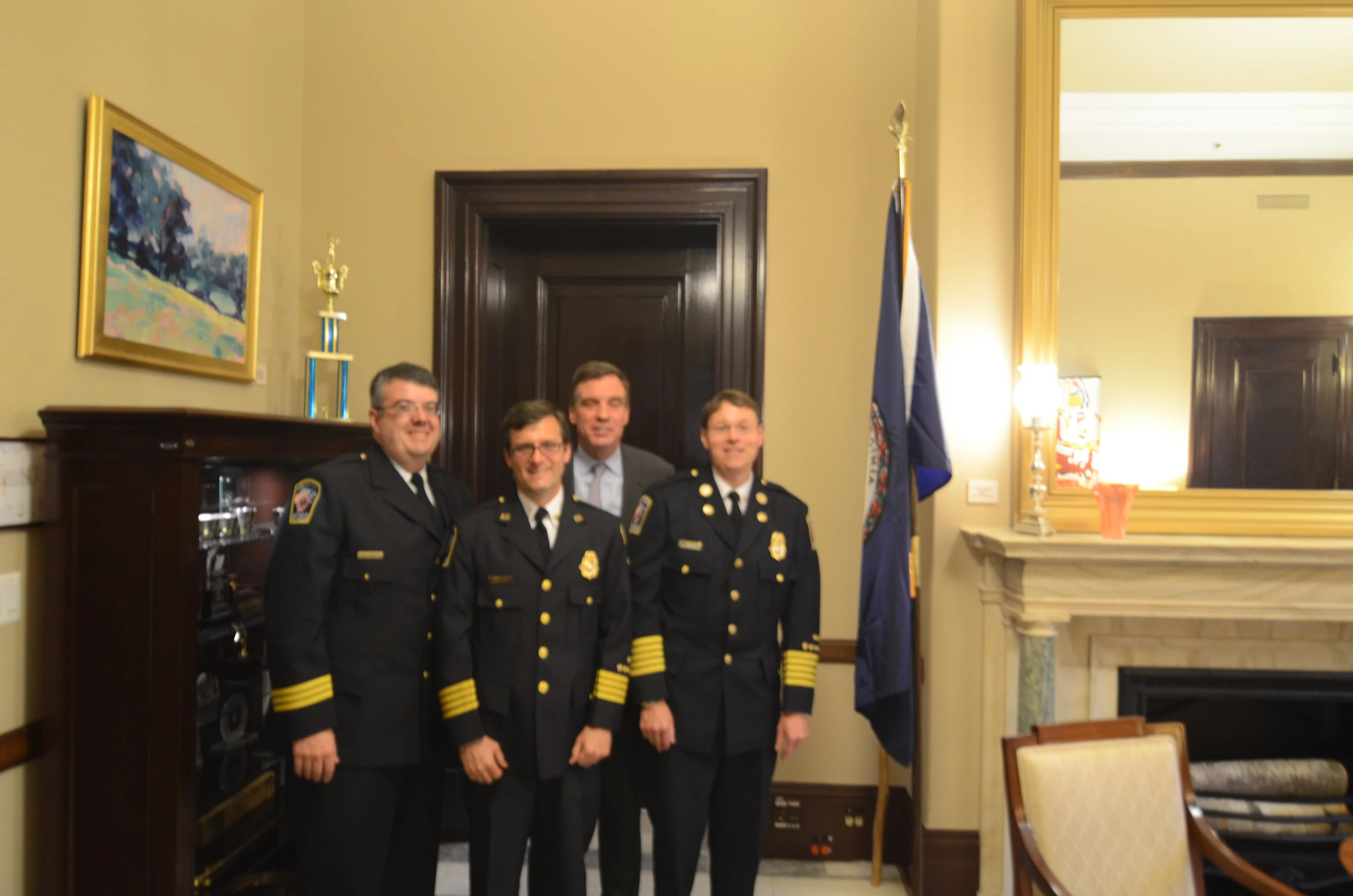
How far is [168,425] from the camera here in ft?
5.76

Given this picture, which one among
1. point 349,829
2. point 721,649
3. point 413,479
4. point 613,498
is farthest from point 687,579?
point 349,829

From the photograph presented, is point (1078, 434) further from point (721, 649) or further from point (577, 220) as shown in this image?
point (577, 220)

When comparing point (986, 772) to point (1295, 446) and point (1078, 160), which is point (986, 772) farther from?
point (1078, 160)

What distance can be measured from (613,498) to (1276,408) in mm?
2106

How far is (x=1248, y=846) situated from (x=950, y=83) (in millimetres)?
2608

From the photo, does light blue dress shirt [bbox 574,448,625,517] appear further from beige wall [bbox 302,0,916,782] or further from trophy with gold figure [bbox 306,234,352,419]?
trophy with gold figure [bbox 306,234,352,419]

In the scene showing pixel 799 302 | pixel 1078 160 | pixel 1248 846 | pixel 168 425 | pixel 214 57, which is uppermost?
pixel 214 57

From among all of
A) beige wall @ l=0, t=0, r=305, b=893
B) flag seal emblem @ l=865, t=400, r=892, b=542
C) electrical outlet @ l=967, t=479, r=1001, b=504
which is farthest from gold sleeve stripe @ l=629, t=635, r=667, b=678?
beige wall @ l=0, t=0, r=305, b=893

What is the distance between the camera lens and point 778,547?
200 cm

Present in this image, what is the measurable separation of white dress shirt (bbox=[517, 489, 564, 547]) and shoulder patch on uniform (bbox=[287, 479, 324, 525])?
45 cm

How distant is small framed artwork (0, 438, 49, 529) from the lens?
171cm

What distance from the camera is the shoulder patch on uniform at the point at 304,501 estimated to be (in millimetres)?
1748

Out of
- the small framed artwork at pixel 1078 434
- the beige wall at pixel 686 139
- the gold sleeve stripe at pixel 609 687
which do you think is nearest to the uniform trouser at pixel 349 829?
the gold sleeve stripe at pixel 609 687

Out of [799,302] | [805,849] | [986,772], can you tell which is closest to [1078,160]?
[799,302]
